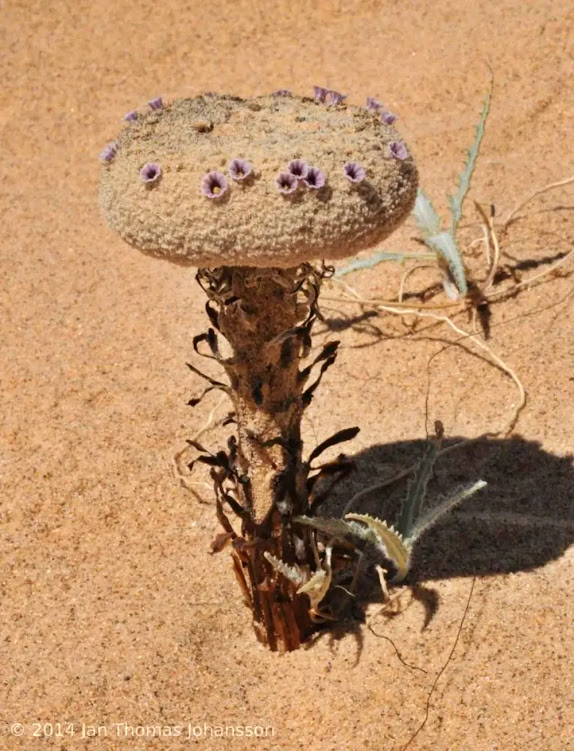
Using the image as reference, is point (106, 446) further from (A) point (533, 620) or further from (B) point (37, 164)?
(B) point (37, 164)

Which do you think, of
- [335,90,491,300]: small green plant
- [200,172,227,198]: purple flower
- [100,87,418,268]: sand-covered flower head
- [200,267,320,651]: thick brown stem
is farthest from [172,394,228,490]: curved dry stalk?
[200,172,227,198]: purple flower

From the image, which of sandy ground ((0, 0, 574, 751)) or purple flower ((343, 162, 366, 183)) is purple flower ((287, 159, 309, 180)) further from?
sandy ground ((0, 0, 574, 751))

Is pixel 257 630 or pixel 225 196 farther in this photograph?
pixel 257 630

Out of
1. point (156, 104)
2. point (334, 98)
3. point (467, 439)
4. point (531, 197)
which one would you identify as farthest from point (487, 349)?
point (156, 104)

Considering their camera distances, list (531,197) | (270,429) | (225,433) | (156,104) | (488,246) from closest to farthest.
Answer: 1. (156,104)
2. (270,429)
3. (225,433)
4. (488,246)
5. (531,197)

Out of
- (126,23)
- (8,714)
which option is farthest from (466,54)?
(8,714)

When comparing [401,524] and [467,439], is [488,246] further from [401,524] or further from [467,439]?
[401,524]

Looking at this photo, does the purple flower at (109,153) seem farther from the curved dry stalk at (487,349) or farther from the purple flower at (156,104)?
the curved dry stalk at (487,349)

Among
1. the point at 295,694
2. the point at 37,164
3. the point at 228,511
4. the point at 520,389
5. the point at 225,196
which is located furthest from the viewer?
the point at 37,164
